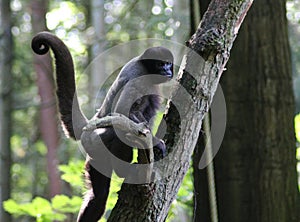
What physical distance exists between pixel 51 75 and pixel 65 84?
4.90 metres

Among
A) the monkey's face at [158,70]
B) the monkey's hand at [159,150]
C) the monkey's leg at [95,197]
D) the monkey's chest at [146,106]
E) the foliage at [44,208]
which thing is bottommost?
the foliage at [44,208]

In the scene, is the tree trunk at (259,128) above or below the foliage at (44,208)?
above

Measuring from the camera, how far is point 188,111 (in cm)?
295

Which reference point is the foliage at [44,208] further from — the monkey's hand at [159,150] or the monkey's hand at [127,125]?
the monkey's hand at [127,125]

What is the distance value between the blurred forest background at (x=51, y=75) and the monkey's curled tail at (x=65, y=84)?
1.84ft

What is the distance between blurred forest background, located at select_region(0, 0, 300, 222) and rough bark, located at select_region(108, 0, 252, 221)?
2.92 feet

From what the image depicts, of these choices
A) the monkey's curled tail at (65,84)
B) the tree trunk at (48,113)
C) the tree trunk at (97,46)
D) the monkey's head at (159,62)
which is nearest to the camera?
the monkey's curled tail at (65,84)

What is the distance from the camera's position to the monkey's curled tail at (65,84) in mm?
3467

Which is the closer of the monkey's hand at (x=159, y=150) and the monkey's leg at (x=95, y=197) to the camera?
the monkey's hand at (x=159, y=150)

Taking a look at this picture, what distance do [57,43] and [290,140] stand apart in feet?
6.89

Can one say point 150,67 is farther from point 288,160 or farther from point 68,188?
point 68,188

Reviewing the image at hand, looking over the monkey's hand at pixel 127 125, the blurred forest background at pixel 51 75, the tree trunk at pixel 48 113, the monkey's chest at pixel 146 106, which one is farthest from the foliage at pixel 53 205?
the tree trunk at pixel 48 113

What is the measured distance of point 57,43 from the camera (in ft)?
11.6

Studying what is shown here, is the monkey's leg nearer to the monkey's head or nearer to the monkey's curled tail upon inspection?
the monkey's curled tail
